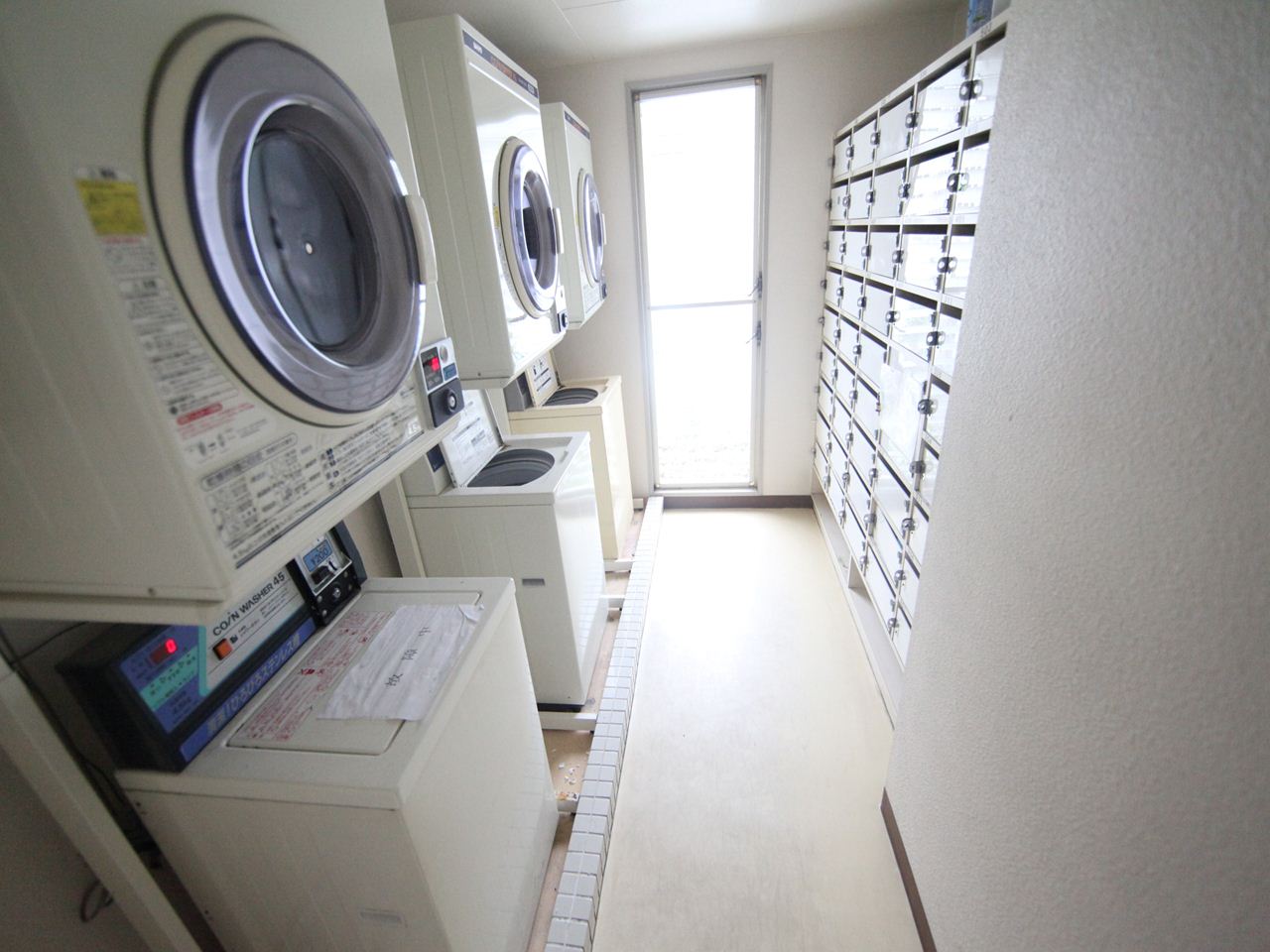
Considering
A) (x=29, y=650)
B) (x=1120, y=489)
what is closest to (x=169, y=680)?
(x=29, y=650)

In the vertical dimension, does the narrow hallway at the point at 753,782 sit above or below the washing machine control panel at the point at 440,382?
below

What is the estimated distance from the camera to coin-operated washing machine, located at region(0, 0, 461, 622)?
523 millimetres

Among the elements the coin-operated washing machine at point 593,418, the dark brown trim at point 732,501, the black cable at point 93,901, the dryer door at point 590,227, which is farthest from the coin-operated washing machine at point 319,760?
the dark brown trim at point 732,501

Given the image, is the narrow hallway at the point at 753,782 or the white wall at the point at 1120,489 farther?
the narrow hallway at the point at 753,782

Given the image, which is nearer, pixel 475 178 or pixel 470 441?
pixel 475 178

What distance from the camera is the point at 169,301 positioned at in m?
0.59

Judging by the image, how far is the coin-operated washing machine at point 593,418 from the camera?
266 centimetres

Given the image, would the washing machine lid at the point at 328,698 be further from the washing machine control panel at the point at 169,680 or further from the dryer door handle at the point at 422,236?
the dryer door handle at the point at 422,236

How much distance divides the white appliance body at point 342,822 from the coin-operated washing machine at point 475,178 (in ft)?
2.75

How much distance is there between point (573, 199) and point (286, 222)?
5.99 ft

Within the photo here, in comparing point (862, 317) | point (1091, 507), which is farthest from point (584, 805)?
point (862, 317)

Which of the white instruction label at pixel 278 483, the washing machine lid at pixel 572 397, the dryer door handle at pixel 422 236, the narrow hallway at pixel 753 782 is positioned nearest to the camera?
the white instruction label at pixel 278 483

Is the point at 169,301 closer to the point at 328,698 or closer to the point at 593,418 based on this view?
the point at 328,698

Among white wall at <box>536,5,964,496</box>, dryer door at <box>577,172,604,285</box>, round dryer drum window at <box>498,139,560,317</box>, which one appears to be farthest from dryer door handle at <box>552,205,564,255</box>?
white wall at <box>536,5,964,496</box>
